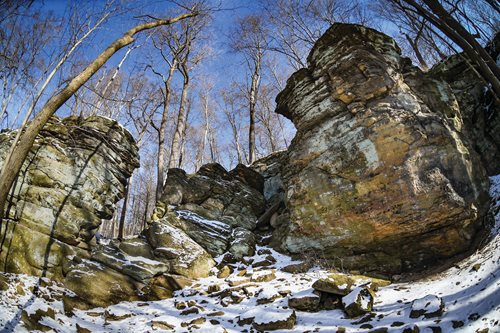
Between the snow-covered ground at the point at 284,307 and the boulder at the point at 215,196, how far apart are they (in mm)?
3908

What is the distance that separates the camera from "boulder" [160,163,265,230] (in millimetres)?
12117

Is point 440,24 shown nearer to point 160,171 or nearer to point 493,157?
point 493,157

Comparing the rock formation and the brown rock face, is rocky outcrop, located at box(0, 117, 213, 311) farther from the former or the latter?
the brown rock face

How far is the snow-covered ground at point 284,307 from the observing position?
452 centimetres

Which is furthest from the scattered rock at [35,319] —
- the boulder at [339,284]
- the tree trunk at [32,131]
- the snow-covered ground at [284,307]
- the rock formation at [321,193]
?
the boulder at [339,284]

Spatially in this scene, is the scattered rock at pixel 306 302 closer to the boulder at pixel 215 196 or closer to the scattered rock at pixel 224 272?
the scattered rock at pixel 224 272

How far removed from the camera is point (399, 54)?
1110 centimetres

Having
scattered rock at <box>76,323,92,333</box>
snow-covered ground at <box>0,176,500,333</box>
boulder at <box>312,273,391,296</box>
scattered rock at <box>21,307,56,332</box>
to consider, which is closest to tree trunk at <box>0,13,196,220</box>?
scattered rock at <box>21,307,56,332</box>

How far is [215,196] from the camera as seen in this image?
42.2 ft

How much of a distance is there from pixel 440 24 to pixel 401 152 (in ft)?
16.2

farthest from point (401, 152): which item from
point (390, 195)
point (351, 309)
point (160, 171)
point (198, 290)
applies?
point (160, 171)

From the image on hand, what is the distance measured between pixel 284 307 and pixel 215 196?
7.03m

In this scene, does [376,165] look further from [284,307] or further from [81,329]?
[81,329]

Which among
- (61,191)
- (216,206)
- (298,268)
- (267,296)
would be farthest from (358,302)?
(61,191)
